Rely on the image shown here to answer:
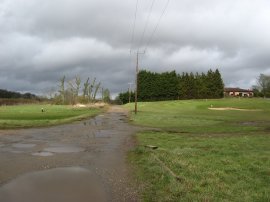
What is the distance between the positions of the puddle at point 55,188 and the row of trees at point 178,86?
393 ft

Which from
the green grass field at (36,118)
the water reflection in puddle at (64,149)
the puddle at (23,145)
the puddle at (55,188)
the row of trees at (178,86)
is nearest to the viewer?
the puddle at (55,188)

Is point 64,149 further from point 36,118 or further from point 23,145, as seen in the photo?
point 36,118

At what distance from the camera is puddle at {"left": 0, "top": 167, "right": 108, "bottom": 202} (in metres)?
8.52

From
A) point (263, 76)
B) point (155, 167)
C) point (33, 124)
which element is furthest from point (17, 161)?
point (263, 76)

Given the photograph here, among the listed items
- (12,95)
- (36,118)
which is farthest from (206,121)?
(12,95)

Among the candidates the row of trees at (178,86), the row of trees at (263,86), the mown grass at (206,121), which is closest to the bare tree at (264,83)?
the row of trees at (263,86)

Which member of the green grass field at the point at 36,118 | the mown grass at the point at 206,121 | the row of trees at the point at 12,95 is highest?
the row of trees at the point at 12,95

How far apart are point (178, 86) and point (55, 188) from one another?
123 meters

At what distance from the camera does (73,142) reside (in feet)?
68.4

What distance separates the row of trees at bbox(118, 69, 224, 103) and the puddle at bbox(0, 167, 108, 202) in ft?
393

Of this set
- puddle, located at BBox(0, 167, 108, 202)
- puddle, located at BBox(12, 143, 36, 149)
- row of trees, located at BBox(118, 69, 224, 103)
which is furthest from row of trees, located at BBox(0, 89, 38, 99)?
puddle, located at BBox(0, 167, 108, 202)

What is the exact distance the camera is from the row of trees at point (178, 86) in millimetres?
129375

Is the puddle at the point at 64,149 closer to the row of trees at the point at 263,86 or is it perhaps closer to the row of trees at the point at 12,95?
the row of trees at the point at 263,86

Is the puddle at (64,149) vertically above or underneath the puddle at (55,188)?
underneath
